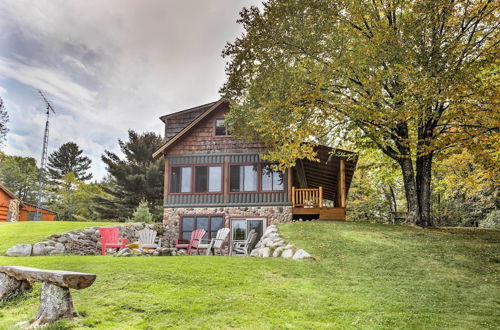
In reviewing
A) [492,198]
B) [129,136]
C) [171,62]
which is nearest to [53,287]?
[171,62]

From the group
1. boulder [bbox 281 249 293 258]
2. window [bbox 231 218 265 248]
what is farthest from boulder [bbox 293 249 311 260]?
window [bbox 231 218 265 248]

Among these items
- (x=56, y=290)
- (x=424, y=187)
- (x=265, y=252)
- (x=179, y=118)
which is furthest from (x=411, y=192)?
(x=56, y=290)

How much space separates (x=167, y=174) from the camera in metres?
17.5

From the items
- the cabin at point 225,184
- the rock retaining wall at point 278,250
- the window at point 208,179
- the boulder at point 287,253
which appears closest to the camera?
the rock retaining wall at point 278,250

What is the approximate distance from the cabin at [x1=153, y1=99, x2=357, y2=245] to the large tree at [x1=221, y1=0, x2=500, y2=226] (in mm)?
2873

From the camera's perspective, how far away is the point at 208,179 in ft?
56.3

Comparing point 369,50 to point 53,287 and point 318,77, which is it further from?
point 53,287

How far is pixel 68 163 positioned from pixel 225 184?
127 feet

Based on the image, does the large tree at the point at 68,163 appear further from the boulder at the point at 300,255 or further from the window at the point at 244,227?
the boulder at the point at 300,255

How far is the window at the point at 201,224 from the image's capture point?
54.6 ft

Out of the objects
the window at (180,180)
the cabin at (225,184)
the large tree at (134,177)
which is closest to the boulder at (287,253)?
the cabin at (225,184)

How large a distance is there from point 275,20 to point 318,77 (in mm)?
2143

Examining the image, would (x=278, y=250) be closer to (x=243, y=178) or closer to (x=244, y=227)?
(x=244, y=227)

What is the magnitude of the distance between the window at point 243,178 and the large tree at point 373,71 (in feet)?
9.89
